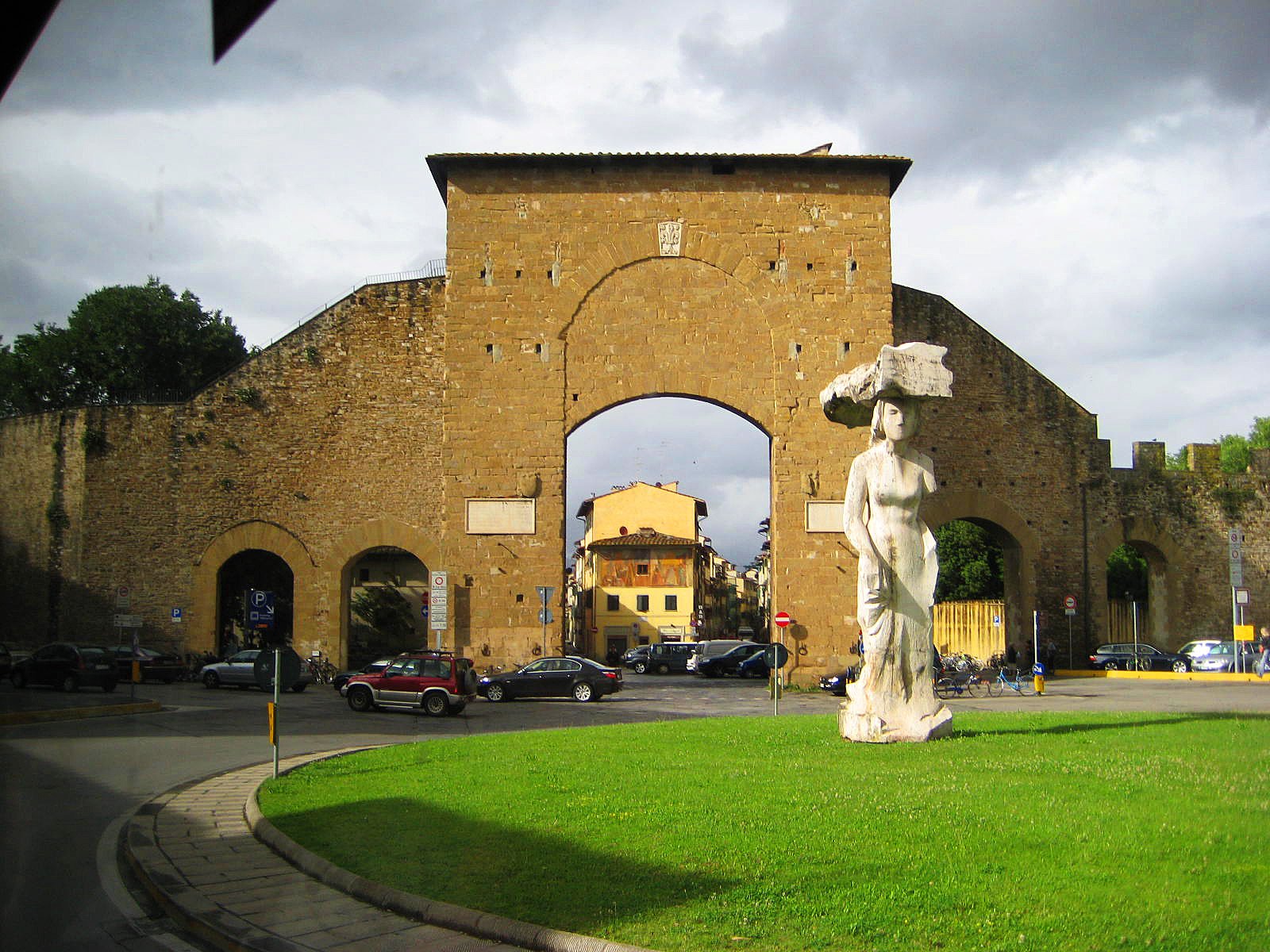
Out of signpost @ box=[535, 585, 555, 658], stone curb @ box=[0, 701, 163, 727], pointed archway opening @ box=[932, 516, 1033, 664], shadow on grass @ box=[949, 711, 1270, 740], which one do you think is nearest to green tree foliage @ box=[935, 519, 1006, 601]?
pointed archway opening @ box=[932, 516, 1033, 664]

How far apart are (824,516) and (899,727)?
1547 centimetres

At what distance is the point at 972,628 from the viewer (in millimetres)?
38188

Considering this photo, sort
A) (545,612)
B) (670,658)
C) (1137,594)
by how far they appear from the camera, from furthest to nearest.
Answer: (1137,594)
(670,658)
(545,612)

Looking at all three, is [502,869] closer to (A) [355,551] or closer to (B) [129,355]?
(A) [355,551]

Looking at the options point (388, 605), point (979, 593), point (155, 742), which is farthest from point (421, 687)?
point (979, 593)

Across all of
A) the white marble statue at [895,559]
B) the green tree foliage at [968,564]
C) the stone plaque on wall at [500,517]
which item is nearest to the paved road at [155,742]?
the stone plaque on wall at [500,517]

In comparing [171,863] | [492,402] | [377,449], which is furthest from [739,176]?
[171,863]

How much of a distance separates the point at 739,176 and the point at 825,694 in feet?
41.9

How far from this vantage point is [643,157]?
91.0ft

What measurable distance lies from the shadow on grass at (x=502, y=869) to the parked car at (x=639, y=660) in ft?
125

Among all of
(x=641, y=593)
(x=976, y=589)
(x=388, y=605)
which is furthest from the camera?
(x=641, y=593)

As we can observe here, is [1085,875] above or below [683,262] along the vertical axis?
below

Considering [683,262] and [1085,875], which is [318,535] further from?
[1085,875]

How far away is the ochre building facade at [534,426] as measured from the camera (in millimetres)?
27297
